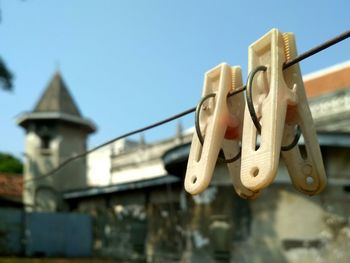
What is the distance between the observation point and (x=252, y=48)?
203cm

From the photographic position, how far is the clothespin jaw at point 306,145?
192cm

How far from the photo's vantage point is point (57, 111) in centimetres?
2119

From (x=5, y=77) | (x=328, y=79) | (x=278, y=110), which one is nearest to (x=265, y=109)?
(x=278, y=110)

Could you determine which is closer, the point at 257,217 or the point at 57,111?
the point at 257,217

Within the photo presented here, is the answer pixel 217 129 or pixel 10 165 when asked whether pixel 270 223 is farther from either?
pixel 10 165

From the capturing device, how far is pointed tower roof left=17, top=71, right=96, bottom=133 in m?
21.2

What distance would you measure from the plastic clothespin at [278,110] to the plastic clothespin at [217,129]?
0.47ft

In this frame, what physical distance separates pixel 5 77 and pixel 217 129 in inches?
481

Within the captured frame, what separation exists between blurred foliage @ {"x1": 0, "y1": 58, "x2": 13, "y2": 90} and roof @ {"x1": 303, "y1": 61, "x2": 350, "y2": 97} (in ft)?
33.4

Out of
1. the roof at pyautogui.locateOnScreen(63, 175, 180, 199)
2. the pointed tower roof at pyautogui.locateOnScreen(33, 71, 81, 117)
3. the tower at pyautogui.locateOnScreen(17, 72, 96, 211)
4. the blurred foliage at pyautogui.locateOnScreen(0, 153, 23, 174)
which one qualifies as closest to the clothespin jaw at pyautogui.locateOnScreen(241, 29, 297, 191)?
the roof at pyautogui.locateOnScreen(63, 175, 180, 199)

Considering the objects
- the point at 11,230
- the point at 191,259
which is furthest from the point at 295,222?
the point at 11,230

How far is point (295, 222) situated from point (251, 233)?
767mm

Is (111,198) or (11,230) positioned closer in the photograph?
(111,198)

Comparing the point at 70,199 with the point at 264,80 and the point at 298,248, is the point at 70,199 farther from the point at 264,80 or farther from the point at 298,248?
the point at 264,80
